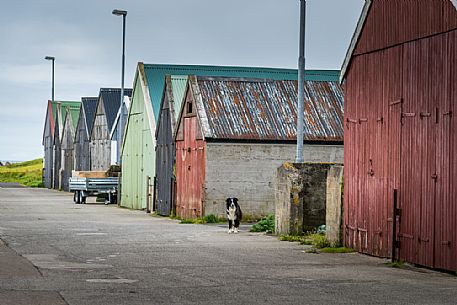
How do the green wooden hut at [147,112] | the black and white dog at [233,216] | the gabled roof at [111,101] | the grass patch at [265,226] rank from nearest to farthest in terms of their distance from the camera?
1. the black and white dog at [233,216]
2. the grass patch at [265,226]
3. the green wooden hut at [147,112]
4. the gabled roof at [111,101]

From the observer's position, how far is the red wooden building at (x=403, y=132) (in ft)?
59.5

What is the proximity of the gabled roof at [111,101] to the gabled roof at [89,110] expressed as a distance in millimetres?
5862

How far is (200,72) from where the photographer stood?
49188mm

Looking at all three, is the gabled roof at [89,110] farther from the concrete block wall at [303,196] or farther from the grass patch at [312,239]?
the grass patch at [312,239]

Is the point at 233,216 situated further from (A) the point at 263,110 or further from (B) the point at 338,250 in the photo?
(A) the point at 263,110

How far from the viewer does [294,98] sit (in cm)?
4019

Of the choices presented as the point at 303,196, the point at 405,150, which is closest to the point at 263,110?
the point at 303,196

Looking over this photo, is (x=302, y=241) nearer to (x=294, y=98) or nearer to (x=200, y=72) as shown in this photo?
(x=294, y=98)

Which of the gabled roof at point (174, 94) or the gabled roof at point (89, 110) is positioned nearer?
the gabled roof at point (174, 94)

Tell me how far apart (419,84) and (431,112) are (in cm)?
81

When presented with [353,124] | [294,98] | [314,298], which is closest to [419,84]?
[353,124]

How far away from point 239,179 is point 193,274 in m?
20.7

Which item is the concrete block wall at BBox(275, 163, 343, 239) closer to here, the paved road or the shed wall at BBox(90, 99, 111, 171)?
the paved road

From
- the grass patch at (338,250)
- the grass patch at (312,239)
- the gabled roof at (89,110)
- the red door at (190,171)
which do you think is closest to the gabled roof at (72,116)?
the gabled roof at (89,110)
